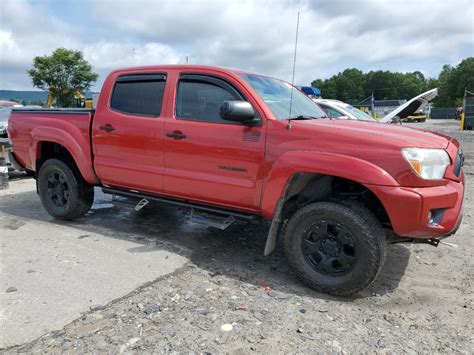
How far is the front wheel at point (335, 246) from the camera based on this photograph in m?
3.26

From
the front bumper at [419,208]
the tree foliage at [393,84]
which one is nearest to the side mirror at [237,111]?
the front bumper at [419,208]

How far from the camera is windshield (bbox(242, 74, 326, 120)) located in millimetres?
3935

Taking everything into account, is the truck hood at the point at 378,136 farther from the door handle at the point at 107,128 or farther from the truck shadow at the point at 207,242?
the door handle at the point at 107,128

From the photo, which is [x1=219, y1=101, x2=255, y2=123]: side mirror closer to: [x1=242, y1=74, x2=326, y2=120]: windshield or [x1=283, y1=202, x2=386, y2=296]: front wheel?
[x1=242, y1=74, x2=326, y2=120]: windshield

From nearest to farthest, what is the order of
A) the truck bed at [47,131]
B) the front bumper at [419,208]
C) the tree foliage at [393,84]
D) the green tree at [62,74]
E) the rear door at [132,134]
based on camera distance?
1. the front bumper at [419,208]
2. the rear door at [132,134]
3. the truck bed at [47,131]
4. the green tree at [62,74]
5. the tree foliage at [393,84]

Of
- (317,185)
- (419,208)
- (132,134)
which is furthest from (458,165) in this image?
(132,134)

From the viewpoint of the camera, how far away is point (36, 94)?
3456 centimetres

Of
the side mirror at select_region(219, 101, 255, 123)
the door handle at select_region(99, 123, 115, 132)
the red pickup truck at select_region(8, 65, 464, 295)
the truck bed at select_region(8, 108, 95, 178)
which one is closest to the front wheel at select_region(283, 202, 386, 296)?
the red pickup truck at select_region(8, 65, 464, 295)

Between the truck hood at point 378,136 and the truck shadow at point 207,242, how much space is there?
132 cm

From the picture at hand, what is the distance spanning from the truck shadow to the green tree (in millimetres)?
34084

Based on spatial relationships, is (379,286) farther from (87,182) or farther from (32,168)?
(32,168)

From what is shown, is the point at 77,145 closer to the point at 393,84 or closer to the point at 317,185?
the point at 317,185

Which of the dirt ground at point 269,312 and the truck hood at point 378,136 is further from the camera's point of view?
the truck hood at point 378,136

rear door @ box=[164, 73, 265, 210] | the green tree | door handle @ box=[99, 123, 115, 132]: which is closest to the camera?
rear door @ box=[164, 73, 265, 210]
